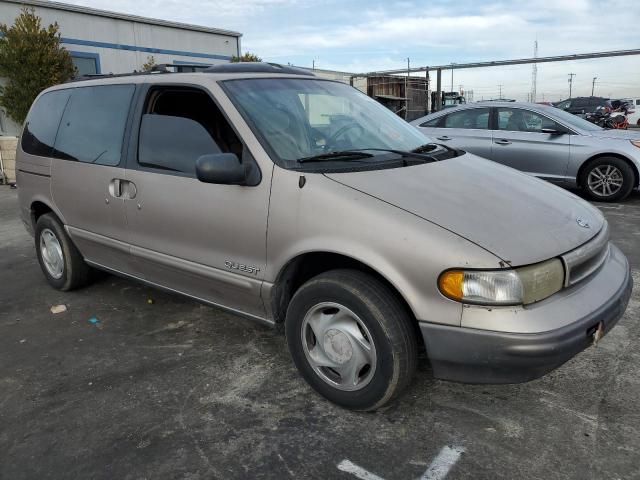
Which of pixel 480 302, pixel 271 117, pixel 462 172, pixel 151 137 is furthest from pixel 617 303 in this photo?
pixel 151 137

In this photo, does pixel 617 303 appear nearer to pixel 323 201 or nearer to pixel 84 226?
pixel 323 201

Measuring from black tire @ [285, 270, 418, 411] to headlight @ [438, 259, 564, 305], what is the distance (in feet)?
0.91

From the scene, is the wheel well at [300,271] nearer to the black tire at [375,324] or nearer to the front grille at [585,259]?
the black tire at [375,324]

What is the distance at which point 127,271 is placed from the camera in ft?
12.1

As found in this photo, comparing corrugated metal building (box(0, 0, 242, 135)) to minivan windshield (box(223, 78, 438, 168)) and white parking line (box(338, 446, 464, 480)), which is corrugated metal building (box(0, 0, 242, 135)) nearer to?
minivan windshield (box(223, 78, 438, 168))

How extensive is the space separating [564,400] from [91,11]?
1760 centimetres

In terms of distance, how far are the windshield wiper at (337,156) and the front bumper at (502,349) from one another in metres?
1.04

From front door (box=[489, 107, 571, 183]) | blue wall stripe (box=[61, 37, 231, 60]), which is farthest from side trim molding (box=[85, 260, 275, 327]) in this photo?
blue wall stripe (box=[61, 37, 231, 60])

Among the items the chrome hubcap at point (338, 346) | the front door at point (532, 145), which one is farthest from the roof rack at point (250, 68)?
the front door at point (532, 145)

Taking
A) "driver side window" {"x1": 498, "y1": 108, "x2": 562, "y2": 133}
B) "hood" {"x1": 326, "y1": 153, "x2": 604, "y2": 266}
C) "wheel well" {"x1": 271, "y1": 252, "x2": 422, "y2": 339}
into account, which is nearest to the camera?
"hood" {"x1": 326, "y1": 153, "x2": 604, "y2": 266}

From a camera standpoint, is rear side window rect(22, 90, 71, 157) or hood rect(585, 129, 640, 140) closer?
rear side window rect(22, 90, 71, 157)

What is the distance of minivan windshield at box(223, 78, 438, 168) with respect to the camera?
285cm

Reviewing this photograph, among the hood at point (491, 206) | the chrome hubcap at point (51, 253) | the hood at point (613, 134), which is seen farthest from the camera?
the hood at point (613, 134)

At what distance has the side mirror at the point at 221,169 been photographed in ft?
8.77
